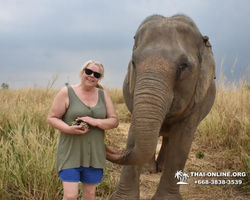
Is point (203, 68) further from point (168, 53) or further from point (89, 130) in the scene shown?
point (89, 130)

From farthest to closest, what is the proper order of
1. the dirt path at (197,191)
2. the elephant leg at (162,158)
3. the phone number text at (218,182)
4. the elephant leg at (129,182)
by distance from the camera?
the elephant leg at (162,158) → the phone number text at (218,182) → the dirt path at (197,191) → the elephant leg at (129,182)

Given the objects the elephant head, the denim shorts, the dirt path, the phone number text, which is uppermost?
the elephant head

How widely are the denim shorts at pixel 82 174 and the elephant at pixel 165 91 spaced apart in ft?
0.67

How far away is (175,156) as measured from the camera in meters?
3.64

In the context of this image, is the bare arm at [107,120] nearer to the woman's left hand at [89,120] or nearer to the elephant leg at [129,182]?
the woman's left hand at [89,120]

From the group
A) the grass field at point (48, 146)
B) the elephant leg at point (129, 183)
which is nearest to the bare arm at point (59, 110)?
the grass field at point (48, 146)

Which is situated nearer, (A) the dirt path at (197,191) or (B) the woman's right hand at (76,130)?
(B) the woman's right hand at (76,130)

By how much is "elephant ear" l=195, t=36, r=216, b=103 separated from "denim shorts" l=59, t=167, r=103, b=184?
138cm

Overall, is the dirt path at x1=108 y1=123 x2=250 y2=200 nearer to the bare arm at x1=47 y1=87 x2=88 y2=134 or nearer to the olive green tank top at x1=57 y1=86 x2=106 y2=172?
the olive green tank top at x1=57 y1=86 x2=106 y2=172

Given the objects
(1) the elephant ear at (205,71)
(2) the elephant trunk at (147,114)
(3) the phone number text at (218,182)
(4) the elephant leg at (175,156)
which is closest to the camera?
(2) the elephant trunk at (147,114)

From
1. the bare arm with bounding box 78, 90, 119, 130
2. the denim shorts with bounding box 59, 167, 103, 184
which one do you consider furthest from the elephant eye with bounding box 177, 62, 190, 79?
the denim shorts with bounding box 59, 167, 103, 184

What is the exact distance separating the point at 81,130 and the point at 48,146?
1.34m

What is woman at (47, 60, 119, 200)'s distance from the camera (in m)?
2.64

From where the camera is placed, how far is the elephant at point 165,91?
259 cm
